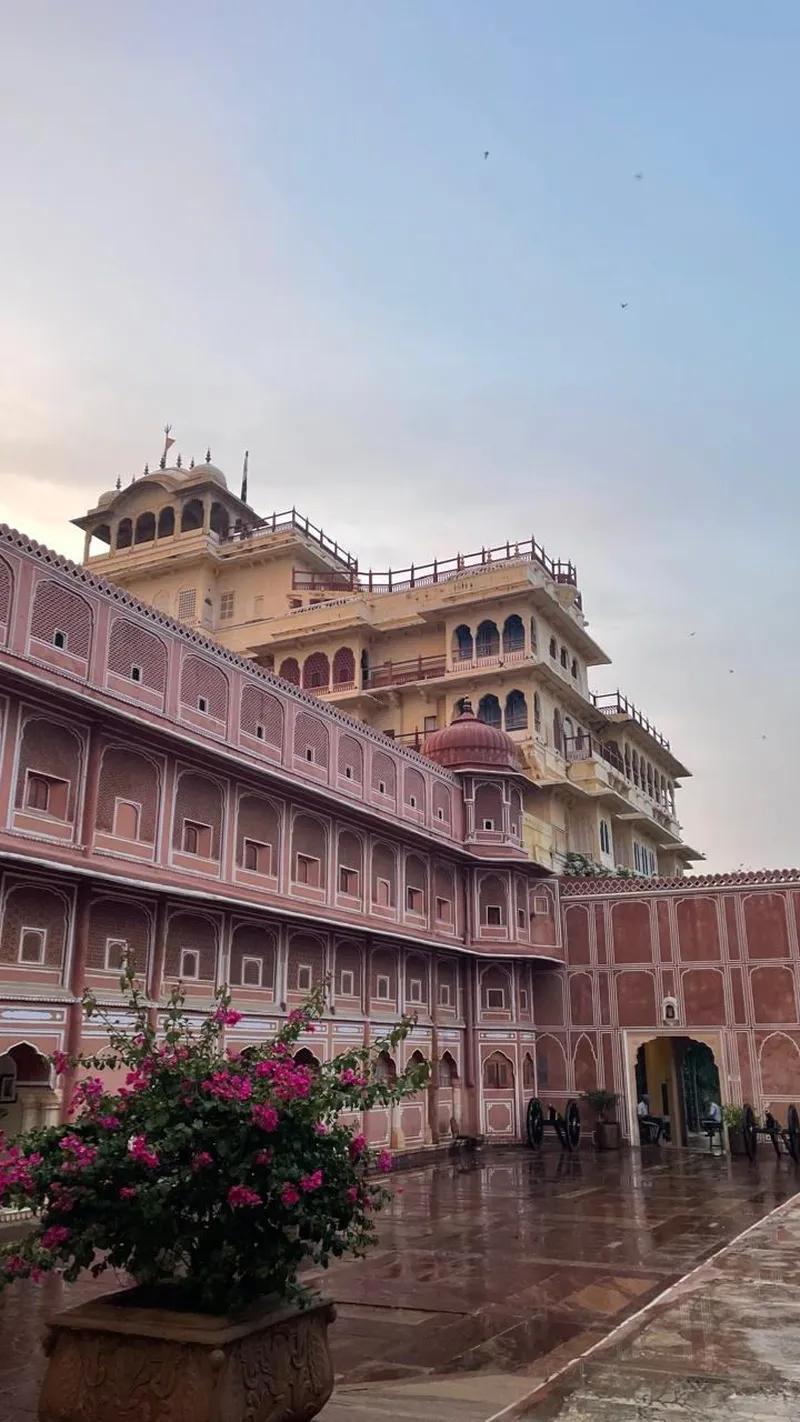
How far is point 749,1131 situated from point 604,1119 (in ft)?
14.4

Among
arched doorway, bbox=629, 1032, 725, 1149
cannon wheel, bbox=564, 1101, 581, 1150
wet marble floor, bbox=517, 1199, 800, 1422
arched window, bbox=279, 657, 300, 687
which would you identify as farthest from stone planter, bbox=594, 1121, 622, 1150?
arched window, bbox=279, 657, 300, 687

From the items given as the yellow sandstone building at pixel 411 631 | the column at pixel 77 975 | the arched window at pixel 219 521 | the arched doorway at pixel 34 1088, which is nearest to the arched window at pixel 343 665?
the yellow sandstone building at pixel 411 631

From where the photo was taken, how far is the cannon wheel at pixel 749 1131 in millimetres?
25281

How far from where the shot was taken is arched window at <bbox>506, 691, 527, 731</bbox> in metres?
35.3

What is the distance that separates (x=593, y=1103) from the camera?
29078 millimetres

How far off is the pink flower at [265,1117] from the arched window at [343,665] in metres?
32.5

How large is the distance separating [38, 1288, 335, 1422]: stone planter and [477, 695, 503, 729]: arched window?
99.7 feet

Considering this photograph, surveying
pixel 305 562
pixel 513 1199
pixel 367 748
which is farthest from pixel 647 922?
pixel 305 562

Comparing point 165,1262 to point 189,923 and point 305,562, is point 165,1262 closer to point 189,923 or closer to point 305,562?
point 189,923

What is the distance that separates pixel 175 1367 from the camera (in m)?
5.35

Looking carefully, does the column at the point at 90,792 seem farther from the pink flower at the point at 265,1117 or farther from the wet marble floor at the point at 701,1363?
the pink flower at the point at 265,1117

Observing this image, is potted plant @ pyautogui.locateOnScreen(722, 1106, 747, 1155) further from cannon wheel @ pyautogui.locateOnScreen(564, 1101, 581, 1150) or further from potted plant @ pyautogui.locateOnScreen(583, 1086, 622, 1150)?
cannon wheel @ pyautogui.locateOnScreen(564, 1101, 581, 1150)

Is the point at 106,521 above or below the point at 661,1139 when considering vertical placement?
above

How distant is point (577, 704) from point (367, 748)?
15772 mm
